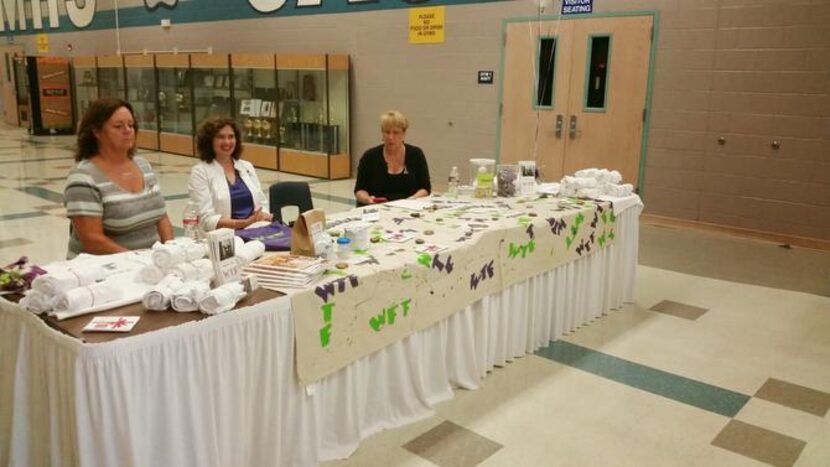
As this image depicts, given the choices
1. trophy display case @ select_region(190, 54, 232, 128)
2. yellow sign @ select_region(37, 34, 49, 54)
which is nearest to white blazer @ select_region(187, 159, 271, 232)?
trophy display case @ select_region(190, 54, 232, 128)

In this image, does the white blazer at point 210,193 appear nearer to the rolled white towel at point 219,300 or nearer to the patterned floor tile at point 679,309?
the rolled white towel at point 219,300

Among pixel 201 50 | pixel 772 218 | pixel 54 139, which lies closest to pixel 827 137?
pixel 772 218

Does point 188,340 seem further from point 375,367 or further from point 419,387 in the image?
point 419,387

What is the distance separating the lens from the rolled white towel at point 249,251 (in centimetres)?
244

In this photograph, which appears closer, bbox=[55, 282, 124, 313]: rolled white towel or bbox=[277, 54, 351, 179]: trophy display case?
bbox=[55, 282, 124, 313]: rolled white towel

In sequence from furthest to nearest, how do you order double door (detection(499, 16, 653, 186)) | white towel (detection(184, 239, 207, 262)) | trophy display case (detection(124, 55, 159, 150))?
trophy display case (detection(124, 55, 159, 150)), double door (detection(499, 16, 653, 186)), white towel (detection(184, 239, 207, 262))

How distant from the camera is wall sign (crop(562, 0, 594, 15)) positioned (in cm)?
703

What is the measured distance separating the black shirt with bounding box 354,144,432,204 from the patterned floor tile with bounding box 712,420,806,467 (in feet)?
7.94

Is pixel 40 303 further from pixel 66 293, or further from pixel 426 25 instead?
pixel 426 25

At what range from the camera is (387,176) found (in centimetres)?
445

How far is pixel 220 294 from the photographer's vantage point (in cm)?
202

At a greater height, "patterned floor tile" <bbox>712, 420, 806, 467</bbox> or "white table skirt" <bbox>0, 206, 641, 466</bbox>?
"white table skirt" <bbox>0, 206, 641, 466</bbox>

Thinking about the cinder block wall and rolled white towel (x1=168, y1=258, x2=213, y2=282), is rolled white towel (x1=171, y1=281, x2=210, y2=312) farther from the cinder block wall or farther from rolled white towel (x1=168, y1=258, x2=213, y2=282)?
the cinder block wall

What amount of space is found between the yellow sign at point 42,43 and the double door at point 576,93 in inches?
564
